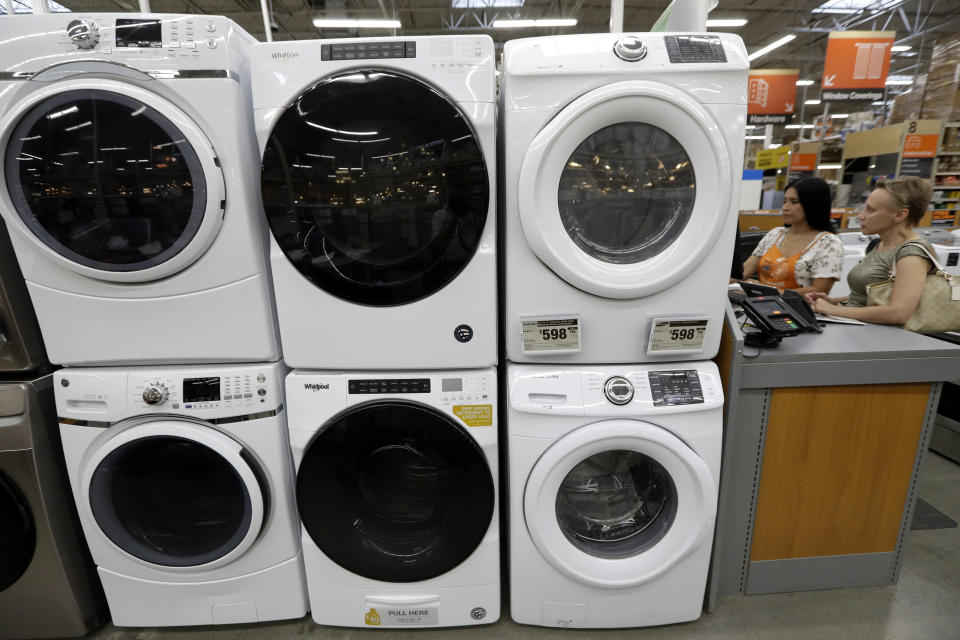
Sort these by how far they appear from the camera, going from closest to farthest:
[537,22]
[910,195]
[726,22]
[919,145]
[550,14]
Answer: [910,195] → [919,145] → [537,22] → [726,22] → [550,14]

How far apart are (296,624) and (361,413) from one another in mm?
896

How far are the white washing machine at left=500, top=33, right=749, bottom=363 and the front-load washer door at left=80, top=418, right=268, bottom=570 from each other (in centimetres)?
96

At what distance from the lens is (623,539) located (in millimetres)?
1546

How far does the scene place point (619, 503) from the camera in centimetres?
160

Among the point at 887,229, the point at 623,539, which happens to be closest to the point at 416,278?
the point at 623,539

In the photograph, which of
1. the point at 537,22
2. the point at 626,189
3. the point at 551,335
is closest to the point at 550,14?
the point at 537,22

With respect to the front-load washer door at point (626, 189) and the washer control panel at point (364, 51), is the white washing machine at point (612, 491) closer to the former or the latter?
the front-load washer door at point (626, 189)

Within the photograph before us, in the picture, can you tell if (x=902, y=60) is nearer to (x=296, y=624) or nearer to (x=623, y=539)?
(x=623, y=539)

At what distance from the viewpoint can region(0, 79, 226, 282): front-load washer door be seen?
1.21 meters

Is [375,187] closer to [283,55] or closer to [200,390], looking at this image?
[283,55]

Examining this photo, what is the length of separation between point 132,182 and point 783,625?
2460 mm

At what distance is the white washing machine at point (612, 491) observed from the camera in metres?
1.37

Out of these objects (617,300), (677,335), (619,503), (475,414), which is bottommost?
(619,503)

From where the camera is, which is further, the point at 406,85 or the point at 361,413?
the point at 361,413
